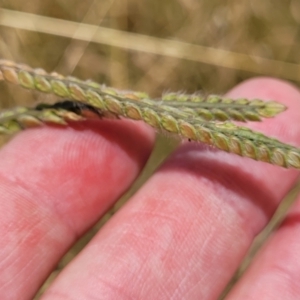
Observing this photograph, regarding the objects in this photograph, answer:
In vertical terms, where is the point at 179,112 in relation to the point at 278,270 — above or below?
above

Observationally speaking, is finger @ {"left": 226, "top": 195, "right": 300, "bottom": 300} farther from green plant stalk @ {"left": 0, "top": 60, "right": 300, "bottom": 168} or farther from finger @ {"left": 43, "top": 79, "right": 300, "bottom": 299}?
green plant stalk @ {"left": 0, "top": 60, "right": 300, "bottom": 168}

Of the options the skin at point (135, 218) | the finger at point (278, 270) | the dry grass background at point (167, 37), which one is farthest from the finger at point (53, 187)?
the dry grass background at point (167, 37)

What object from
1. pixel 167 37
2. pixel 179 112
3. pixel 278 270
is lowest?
pixel 278 270

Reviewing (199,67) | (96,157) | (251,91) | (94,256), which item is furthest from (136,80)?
(94,256)

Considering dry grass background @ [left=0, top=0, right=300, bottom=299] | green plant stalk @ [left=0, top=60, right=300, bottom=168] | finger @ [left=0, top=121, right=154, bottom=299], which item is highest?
dry grass background @ [left=0, top=0, right=300, bottom=299]

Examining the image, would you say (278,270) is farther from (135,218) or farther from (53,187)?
(53,187)

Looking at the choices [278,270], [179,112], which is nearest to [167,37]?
[179,112]

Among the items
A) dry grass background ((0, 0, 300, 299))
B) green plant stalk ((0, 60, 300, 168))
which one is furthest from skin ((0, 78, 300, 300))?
dry grass background ((0, 0, 300, 299))
